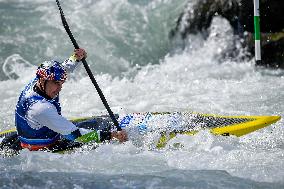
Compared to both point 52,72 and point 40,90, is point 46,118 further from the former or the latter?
point 52,72

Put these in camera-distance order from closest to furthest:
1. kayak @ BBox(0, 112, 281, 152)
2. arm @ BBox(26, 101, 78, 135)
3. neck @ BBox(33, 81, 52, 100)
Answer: arm @ BBox(26, 101, 78, 135) → neck @ BBox(33, 81, 52, 100) → kayak @ BBox(0, 112, 281, 152)

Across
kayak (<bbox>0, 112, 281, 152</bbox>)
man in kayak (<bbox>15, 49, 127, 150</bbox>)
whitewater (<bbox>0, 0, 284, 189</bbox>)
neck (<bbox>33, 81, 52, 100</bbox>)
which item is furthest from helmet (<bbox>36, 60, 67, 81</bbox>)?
kayak (<bbox>0, 112, 281, 152</bbox>)

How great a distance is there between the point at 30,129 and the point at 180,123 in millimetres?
1772

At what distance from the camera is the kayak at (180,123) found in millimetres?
6402

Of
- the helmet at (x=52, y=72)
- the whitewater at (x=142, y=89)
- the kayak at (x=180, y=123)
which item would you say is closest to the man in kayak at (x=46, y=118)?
the helmet at (x=52, y=72)

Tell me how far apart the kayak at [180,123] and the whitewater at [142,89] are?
104 mm

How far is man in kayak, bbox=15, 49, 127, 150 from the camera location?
5.63m

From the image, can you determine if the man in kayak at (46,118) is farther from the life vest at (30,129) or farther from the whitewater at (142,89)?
the whitewater at (142,89)

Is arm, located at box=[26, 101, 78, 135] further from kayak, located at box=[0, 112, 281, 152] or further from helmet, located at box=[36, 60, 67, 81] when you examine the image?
kayak, located at box=[0, 112, 281, 152]

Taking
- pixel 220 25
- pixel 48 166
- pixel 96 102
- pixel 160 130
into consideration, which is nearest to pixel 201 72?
pixel 220 25

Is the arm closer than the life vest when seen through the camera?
Yes

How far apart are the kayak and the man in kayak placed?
0.59m

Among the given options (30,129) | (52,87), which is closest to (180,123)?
(52,87)

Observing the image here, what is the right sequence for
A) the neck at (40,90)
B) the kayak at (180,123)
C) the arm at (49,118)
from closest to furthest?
the arm at (49,118), the neck at (40,90), the kayak at (180,123)
